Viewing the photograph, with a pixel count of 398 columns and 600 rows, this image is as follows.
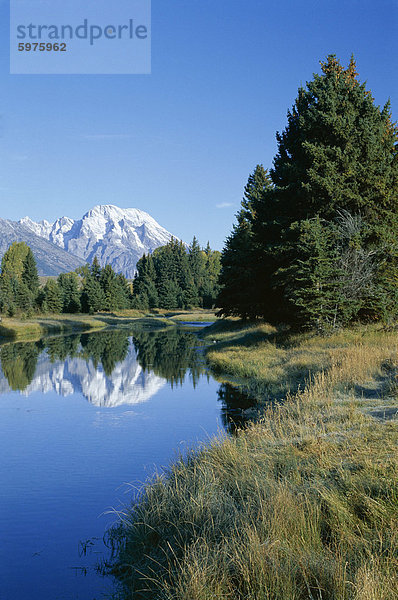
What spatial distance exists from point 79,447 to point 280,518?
8911mm

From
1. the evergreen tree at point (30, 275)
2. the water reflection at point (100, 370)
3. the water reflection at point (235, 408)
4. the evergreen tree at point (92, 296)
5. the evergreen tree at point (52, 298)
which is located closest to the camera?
the water reflection at point (235, 408)

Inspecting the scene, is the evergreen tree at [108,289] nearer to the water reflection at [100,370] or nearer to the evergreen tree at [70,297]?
the evergreen tree at [70,297]

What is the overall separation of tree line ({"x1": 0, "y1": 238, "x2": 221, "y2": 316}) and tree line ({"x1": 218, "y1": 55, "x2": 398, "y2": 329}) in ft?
173

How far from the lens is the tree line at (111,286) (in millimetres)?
95562

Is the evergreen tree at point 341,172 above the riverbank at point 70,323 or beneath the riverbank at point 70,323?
above

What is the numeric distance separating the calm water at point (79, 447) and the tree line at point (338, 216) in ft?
25.2

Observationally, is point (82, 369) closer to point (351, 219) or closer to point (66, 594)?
point (351, 219)

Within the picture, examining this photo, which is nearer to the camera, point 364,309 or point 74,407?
point 74,407

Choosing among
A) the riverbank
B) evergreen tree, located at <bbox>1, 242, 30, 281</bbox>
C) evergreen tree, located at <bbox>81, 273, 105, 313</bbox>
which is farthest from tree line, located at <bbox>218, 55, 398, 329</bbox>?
Answer: evergreen tree, located at <bbox>1, 242, 30, 281</bbox>

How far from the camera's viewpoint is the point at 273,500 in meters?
6.88

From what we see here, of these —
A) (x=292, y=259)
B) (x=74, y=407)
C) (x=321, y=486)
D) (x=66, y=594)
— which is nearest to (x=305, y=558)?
(x=321, y=486)

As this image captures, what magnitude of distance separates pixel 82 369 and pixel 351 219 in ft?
59.4

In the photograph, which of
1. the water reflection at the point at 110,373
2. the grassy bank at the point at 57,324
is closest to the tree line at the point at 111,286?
the grassy bank at the point at 57,324

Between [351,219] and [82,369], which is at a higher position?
[351,219]
